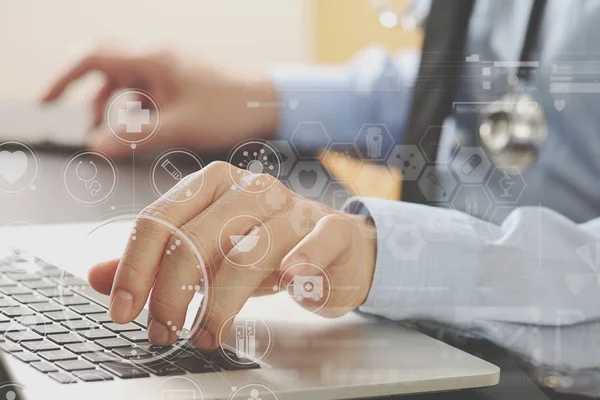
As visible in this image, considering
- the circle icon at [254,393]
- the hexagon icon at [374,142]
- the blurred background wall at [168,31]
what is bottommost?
the circle icon at [254,393]

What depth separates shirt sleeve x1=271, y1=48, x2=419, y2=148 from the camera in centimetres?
39

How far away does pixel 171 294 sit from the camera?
0.35 m

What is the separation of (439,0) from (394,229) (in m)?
0.15

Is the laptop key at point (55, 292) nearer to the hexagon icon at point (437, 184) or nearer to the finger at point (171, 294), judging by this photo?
the finger at point (171, 294)

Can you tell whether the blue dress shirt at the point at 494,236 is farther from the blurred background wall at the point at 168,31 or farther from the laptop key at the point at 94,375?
Result: the laptop key at the point at 94,375

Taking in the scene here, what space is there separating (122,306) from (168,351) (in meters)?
0.03

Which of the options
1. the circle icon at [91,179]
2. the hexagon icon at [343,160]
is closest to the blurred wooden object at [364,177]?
the hexagon icon at [343,160]

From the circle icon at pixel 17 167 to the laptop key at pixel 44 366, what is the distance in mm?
85

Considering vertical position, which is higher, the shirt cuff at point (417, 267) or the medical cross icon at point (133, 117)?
the medical cross icon at point (133, 117)

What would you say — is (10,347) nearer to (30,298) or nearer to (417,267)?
(30,298)

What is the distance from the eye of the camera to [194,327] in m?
0.35

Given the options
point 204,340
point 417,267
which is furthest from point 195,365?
point 417,267

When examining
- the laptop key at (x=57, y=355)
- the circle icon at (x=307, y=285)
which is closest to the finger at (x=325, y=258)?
the circle icon at (x=307, y=285)

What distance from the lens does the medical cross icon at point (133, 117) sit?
38 cm
